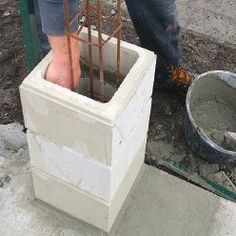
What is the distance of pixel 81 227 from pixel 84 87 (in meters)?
0.71

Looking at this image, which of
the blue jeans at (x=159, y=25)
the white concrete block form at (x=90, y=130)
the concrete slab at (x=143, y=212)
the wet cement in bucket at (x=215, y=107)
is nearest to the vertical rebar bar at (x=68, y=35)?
the white concrete block form at (x=90, y=130)

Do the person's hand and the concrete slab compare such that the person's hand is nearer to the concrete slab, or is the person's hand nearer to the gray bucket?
the concrete slab

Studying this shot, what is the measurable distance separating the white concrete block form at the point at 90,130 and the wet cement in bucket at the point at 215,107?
3.21 ft

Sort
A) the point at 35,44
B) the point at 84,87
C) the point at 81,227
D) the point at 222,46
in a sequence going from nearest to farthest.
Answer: the point at 84,87 → the point at 81,227 → the point at 35,44 → the point at 222,46

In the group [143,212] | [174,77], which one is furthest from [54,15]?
[174,77]

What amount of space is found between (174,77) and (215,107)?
1.18ft

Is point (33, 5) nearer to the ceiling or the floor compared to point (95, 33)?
nearer to the floor

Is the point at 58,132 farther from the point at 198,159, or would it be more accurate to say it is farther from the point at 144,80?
the point at 198,159

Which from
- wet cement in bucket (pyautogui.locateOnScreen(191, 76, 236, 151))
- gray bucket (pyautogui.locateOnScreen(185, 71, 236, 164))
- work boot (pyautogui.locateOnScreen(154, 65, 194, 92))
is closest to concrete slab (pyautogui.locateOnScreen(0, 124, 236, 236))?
gray bucket (pyautogui.locateOnScreen(185, 71, 236, 164))

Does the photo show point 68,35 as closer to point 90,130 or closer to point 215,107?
point 90,130

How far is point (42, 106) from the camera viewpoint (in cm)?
169

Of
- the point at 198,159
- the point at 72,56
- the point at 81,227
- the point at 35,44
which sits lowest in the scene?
the point at 198,159

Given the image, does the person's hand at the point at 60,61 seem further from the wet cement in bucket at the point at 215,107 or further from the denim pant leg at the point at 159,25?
the wet cement in bucket at the point at 215,107

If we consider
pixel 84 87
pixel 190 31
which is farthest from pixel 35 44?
pixel 190 31
